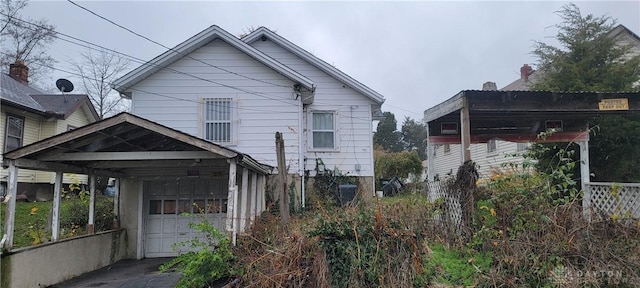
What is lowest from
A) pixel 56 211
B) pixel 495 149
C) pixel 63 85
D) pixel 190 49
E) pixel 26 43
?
pixel 56 211

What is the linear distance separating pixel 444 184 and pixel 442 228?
76cm

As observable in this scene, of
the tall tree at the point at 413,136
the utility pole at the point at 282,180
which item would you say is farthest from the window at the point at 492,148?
the tall tree at the point at 413,136

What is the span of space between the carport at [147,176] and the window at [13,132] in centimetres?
853

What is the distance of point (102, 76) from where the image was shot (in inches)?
1150

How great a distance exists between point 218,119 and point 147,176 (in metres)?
2.97

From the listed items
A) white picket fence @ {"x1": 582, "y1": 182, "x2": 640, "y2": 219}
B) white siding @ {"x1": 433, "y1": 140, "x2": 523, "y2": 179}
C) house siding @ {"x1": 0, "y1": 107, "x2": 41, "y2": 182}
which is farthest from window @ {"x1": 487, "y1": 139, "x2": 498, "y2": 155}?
house siding @ {"x1": 0, "y1": 107, "x2": 41, "y2": 182}

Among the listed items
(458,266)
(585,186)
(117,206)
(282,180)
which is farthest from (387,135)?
(458,266)

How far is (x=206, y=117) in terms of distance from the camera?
41.6 feet

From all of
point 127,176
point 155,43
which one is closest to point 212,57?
point 155,43

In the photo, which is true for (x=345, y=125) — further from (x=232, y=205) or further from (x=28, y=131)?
(x=28, y=131)

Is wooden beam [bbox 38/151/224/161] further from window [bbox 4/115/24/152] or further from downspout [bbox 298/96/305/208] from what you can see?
window [bbox 4/115/24/152]

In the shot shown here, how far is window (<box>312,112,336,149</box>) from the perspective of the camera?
547 inches

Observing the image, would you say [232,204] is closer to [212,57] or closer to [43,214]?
[212,57]

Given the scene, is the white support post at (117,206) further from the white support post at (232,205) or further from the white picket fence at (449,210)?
the white picket fence at (449,210)
